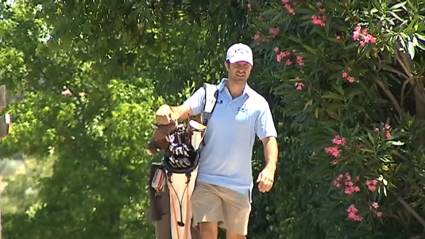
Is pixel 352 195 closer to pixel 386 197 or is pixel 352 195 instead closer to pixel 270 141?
pixel 386 197

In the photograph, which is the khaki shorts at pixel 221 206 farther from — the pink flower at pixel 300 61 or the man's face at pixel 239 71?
the pink flower at pixel 300 61

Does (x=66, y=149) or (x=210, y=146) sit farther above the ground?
(x=66, y=149)

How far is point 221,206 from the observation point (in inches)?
224

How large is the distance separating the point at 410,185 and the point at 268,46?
4.73ft

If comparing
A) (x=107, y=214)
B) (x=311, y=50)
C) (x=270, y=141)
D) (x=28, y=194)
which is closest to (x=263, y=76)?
(x=311, y=50)

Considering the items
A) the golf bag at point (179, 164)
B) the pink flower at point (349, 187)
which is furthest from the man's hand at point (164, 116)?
the pink flower at point (349, 187)

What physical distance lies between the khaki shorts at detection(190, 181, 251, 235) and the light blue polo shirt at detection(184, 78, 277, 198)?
0.05m

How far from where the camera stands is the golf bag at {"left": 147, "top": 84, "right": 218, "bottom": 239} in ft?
17.8

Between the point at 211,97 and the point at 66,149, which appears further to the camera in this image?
the point at 66,149

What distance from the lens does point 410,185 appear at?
22.0 ft

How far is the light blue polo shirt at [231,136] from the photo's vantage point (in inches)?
215

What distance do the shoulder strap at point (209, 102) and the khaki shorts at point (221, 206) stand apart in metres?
0.40

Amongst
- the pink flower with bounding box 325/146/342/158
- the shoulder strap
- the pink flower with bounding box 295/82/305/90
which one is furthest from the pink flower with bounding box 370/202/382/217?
the shoulder strap

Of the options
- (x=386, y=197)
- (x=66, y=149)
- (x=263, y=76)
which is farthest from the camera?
(x=66, y=149)
